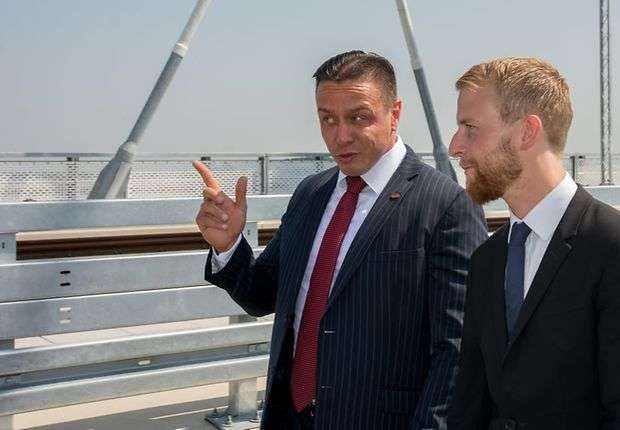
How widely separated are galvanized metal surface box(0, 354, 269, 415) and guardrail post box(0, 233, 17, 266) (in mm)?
649

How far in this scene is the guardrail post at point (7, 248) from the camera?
14.0 feet

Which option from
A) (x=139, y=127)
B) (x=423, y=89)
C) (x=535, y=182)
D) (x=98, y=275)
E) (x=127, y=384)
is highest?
(x=423, y=89)

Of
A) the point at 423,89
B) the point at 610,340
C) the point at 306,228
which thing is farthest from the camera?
the point at 423,89

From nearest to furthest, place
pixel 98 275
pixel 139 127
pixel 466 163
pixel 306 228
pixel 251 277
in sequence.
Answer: pixel 466 163
pixel 306 228
pixel 251 277
pixel 98 275
pixel 139 127

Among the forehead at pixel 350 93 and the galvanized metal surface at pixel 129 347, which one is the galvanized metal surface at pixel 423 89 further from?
the forehead at pixel 350 93

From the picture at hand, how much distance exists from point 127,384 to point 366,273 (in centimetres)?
231

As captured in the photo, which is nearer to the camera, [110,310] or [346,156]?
[346,156]

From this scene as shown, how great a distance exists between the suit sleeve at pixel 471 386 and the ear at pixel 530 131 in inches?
15.6

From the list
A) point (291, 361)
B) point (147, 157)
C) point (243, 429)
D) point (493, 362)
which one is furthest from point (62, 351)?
point (147, 157)

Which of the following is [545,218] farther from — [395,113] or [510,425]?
[395,113]

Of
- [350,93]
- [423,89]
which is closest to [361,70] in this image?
[350,93]

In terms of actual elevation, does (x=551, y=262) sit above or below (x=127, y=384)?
above

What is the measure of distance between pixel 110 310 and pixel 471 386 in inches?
107

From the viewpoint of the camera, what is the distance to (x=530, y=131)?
2.17 m
